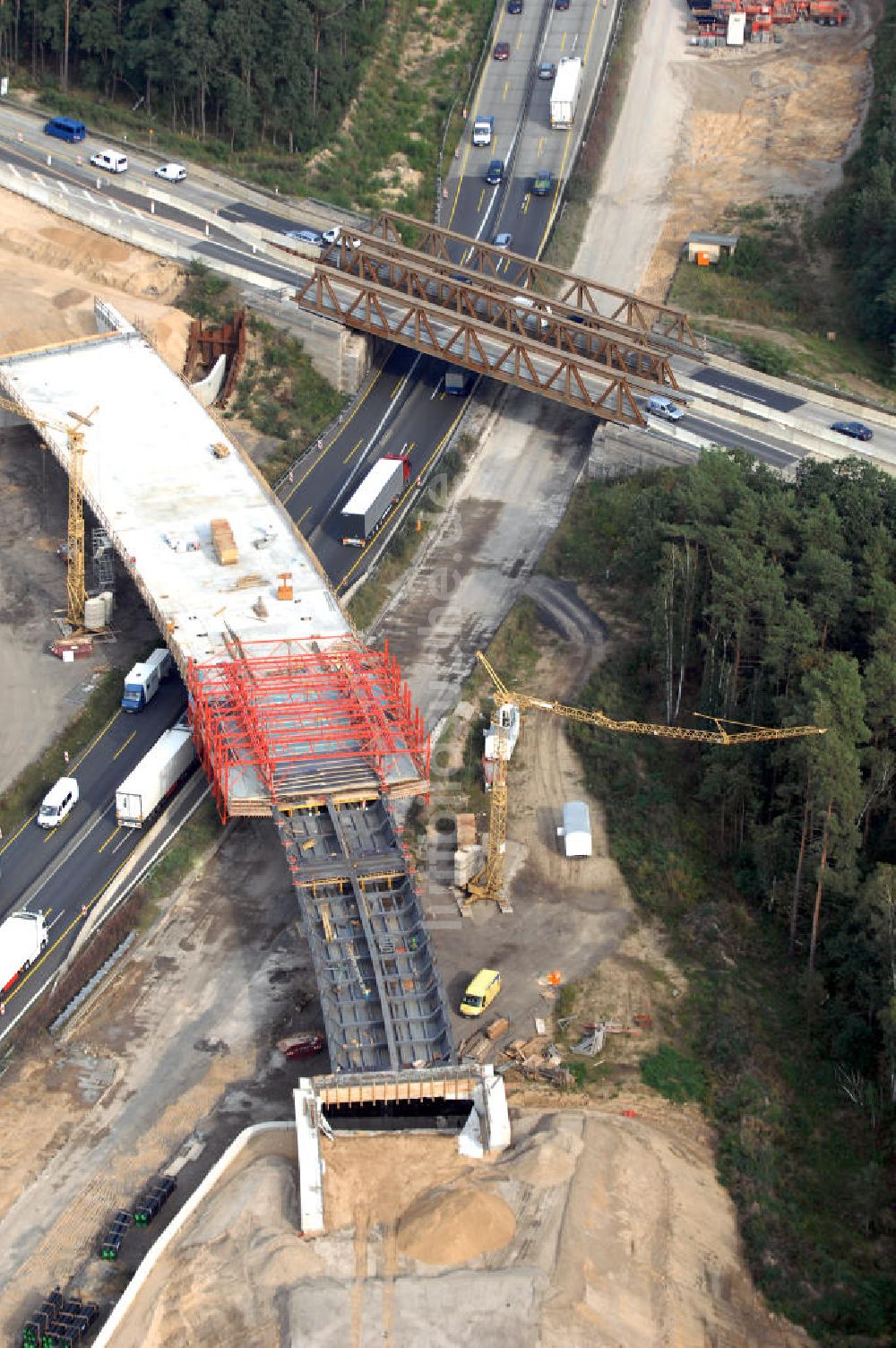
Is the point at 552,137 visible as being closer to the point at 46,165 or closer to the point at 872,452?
the point at 46,165

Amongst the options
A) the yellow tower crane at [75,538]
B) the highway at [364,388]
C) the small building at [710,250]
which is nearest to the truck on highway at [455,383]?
the highway at [364,388]

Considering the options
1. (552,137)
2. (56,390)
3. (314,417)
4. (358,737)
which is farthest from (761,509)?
(552,137)

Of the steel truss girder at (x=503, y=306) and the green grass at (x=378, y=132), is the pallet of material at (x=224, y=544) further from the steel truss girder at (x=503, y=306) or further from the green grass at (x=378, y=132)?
the green grass at (x=378, y=132)

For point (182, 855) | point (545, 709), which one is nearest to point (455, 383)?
point (545, 709)

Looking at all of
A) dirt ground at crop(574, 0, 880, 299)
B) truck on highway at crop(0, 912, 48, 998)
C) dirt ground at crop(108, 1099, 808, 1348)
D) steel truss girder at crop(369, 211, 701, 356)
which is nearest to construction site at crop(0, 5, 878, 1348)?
dirt ground at crop(108, 1099, 808, 1348)

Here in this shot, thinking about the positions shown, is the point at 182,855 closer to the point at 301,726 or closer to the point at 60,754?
the point at 301,726

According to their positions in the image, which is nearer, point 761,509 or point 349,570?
point 761,509
